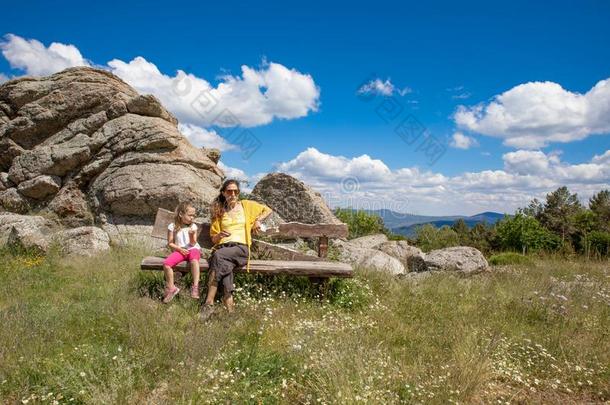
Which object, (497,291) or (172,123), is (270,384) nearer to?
(497,291)

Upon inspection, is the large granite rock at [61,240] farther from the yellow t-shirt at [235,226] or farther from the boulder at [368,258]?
the boulder at [368,258]

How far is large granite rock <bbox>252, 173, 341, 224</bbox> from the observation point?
10.6 metres

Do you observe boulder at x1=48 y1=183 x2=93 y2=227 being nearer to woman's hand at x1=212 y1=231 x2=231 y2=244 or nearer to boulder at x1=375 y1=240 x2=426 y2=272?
woman's hand at x1=212 y1=231 x2=231 y2=244

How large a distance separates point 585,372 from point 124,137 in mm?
12239

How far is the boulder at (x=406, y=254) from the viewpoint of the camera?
10.0 m

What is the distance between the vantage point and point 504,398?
3668mm

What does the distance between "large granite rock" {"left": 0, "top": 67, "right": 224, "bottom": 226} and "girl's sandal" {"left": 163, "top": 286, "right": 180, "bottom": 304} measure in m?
5.38

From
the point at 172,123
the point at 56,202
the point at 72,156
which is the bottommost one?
the point at 56,202

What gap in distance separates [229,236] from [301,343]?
2633mm

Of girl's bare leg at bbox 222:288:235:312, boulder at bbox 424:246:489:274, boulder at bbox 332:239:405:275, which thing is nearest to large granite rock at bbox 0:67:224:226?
boulder at bbox 332:239:405:275

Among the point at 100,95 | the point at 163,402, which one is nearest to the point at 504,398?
the point at 163,402

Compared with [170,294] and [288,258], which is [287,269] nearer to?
[288,258]

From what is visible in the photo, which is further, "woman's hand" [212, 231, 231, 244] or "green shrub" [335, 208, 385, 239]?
"green shrub" [335, 208, 385, 239]

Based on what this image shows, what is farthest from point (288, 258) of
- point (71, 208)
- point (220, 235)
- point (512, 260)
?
point (512, 260)
